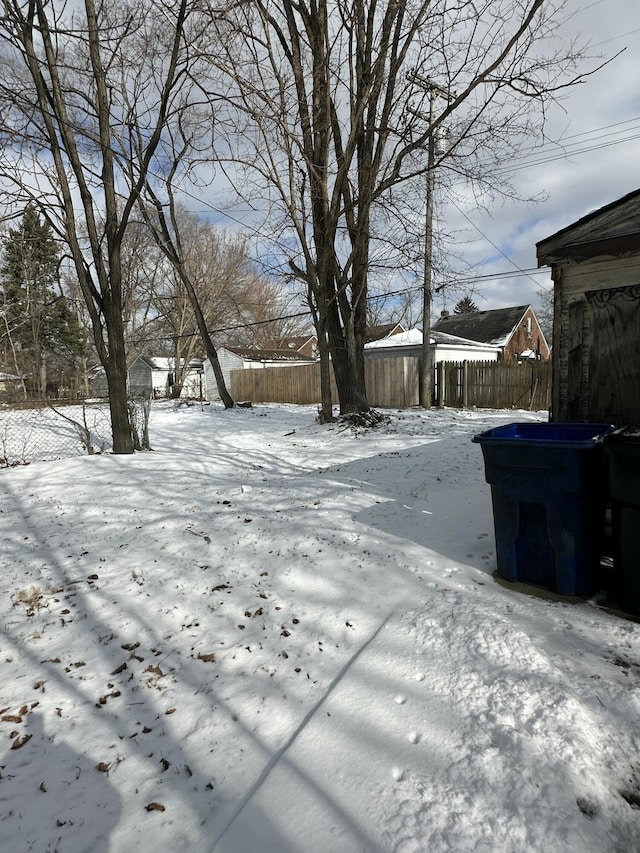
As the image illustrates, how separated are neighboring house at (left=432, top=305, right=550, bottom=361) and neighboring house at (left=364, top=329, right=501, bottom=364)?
6.95 ft

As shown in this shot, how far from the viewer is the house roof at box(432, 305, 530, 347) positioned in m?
26.6

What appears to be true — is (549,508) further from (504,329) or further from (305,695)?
(504,329)

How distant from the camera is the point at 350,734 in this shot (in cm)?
186

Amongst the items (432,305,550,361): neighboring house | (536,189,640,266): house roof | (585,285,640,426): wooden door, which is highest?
(432,305,550,361): neighboring house

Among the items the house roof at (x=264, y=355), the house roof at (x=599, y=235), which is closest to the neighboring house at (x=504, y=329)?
the house roof at (x=264, y=355)

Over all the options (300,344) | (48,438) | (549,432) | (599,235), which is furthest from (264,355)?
(549,432)

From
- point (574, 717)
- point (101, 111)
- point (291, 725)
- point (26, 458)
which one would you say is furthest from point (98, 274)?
point (574, 717)

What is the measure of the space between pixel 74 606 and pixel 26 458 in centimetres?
680

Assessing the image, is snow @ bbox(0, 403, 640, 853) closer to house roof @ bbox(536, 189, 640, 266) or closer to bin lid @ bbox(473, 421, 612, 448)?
bin lid @ bbox(473, 421, 612, 448)

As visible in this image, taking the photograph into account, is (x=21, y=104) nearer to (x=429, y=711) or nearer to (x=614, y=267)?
(x=614, y=267)

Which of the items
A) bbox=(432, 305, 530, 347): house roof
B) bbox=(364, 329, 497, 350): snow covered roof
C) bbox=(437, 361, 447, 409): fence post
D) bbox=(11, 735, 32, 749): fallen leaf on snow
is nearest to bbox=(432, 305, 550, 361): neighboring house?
bbox=(432, 305, 530, 347): house roof

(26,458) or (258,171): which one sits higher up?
(258,171)

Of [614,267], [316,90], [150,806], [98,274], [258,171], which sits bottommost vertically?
[150,806]

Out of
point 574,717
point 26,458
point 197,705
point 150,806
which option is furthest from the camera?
point 26,458
